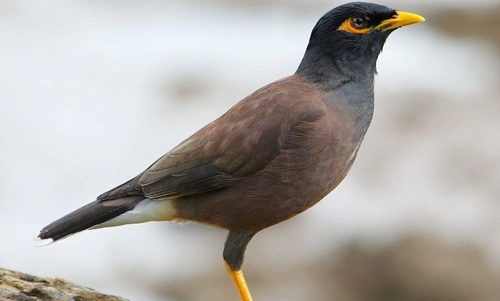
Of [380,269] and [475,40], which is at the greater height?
[475,40]

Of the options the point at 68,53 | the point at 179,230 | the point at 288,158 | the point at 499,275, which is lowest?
the point at 499,275

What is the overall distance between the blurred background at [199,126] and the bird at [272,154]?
3.95 meters

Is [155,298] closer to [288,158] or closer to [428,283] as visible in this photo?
[428,283]

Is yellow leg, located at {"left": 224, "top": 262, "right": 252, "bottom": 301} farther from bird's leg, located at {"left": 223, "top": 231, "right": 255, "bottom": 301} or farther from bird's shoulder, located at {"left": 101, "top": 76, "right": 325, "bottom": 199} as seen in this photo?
bird's shoulder, located at {"left": 101, "top": 76, "right": 325, "bottom": 199}

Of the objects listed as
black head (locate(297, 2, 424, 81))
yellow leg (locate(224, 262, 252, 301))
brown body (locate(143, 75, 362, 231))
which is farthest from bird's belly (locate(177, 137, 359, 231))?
black head (locate(297, 2, 424, 81))

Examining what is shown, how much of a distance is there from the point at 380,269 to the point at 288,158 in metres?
4.62

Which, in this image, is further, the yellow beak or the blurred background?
the blurred background

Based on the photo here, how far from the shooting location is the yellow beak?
836 centimetres

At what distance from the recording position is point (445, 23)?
20.6 meters

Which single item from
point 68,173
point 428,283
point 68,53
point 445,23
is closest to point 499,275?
point 428,283

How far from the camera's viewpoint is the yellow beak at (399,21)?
27.4 feet

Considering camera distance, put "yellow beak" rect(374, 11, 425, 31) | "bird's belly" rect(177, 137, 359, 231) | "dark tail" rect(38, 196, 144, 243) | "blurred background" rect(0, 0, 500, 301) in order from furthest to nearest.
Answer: "blurred background" rect(0, 0, 500, 301), "yellow beak" rect(374, 11, 425, 31), "dark tail" rect(38, 196, 144, 243), "bird's belly" rect(177, 137, 359, 231)

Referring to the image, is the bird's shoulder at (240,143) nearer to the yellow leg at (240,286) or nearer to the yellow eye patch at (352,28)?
the yellow eye patch at (352,28)

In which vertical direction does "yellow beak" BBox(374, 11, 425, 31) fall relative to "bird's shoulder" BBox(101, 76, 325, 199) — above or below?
above
